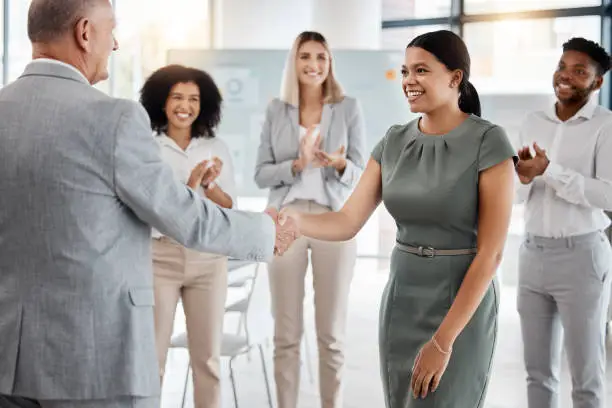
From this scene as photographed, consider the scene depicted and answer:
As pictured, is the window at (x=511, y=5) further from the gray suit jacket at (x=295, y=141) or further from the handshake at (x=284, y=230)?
the handshake at (x=284, y=230)

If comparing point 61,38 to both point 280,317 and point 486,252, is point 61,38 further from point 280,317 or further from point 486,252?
point 280,317

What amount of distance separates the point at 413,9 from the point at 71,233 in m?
7.08

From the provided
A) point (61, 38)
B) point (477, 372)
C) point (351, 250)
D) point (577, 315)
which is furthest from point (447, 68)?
point (351, 250)

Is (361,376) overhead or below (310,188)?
below

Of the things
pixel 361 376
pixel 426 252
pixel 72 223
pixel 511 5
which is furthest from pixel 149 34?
pixel 72 223

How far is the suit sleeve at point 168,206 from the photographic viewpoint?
5.87 feet

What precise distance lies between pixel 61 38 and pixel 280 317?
1954 mm

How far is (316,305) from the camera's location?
3572 millimetres

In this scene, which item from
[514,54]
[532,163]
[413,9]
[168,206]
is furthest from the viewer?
[413,9]

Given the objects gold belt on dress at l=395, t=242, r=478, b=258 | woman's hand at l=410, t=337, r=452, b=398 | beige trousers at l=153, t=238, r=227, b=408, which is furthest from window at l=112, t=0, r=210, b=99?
woman's hand at l=410, t=337, r=452, b=398

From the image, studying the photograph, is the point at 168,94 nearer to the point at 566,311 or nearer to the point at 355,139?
the point at 355,139

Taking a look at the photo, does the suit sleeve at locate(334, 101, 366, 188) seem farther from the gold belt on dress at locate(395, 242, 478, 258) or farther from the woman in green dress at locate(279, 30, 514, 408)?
the gold belt on dress at locate(395, 242, 478, 258)

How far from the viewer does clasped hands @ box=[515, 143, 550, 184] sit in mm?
2957

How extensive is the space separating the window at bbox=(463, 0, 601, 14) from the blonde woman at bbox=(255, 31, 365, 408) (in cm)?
464
